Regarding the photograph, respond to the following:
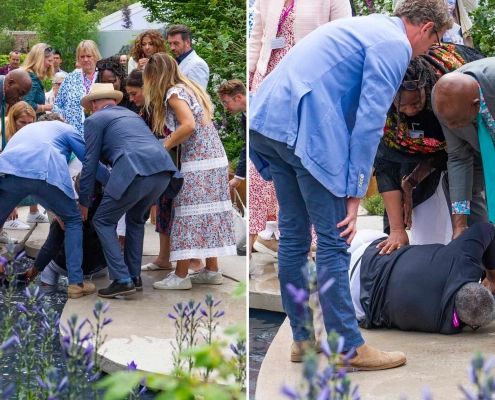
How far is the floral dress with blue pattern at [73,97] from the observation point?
6590mm

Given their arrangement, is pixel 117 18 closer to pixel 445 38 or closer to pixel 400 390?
pixel 445 38

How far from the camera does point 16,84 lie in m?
6.10

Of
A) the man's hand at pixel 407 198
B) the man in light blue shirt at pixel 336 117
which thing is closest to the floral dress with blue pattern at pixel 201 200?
the man's hand at pixel 407 198

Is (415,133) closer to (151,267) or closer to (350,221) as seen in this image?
(350,221)

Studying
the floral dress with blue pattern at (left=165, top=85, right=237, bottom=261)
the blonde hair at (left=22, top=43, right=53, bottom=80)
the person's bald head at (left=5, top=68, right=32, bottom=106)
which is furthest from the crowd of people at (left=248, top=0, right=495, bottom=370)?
the blonde hair at (left=22, top=43, right=53, bottom=80)

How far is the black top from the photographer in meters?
3.60

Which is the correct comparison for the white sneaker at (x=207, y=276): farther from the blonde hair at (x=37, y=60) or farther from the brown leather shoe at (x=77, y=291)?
the blonde hair at (x=37, y=60)

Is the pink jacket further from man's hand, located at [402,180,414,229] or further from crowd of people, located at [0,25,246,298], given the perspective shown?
man's hand, located at [402,180,414,229]

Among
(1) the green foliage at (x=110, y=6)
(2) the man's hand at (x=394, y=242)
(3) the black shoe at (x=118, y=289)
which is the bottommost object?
(3) the black shoe at (x=118, y=289)

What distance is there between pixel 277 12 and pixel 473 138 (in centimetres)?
164

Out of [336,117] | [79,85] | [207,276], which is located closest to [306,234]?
[336,117]

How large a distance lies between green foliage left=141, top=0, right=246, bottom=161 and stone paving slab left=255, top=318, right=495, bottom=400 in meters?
2.68

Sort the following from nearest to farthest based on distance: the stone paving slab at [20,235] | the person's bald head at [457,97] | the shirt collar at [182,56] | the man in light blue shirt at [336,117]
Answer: the man in light blue shirt at [336,117], the person's bald head at [457,97], the shirt collar at [182,56], the stone paving slab at [20,235]

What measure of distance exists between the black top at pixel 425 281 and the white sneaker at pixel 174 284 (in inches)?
65.0
